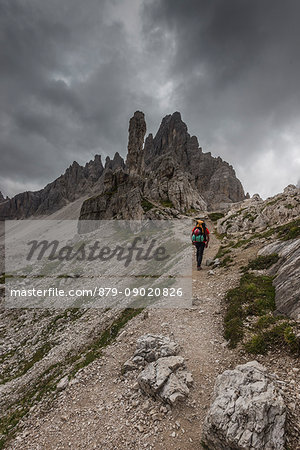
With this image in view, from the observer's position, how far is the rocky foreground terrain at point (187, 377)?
6023 mm

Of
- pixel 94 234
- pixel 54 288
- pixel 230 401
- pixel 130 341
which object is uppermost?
pixel 94 234

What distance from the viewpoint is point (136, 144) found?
103375 mm

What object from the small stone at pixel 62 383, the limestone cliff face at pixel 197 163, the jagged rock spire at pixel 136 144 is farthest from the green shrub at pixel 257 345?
the limestone cliff face at pixel 197 163

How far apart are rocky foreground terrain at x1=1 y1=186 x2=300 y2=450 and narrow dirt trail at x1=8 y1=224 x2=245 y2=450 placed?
0.14 ft

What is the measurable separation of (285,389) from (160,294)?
12205mm

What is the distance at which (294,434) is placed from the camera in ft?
17.9

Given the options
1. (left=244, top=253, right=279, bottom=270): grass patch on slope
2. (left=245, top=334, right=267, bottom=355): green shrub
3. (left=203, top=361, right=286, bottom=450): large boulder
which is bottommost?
(left=203, top=361, right=286, bottom=450): large boulder

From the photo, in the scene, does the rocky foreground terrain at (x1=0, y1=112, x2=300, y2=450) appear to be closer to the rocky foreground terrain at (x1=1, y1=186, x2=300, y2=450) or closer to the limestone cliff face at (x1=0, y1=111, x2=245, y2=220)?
the rocky foreground terrain at (x1=1, y1=186, x2=300, y2=450)

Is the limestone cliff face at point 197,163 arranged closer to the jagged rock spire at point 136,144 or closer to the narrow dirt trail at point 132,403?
the jagged rock spire at point 136,144

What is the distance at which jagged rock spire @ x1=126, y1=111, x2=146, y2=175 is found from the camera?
4067 inches

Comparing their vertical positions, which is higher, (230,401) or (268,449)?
(230,401)

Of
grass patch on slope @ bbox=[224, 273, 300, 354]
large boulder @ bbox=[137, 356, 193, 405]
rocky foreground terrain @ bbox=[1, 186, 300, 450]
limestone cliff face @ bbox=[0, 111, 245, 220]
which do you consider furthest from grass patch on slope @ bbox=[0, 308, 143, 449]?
limestone cliff face @ bbox=[0, 111, 245, 220]

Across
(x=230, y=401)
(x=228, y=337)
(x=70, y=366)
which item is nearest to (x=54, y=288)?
(x=70, y=366)

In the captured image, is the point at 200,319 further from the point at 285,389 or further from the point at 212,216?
the point at 212,216
